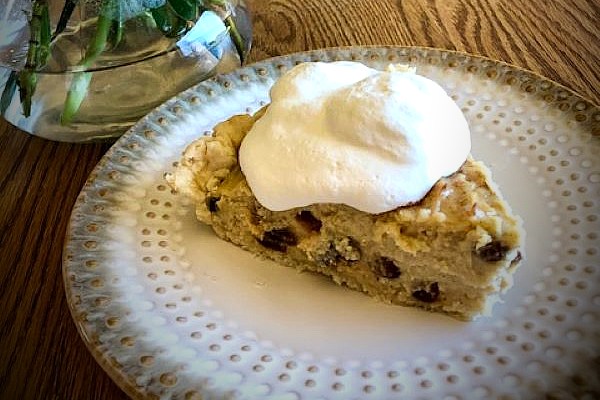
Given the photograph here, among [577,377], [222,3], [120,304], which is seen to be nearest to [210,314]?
[120,304]

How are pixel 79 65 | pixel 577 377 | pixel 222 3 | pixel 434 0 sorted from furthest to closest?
1. pixel 434 0
2. pixel 222 3
3. pixel 79 65
4. pixel 577 377

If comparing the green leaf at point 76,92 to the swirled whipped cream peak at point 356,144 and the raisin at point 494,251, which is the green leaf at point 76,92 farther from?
the raisin at point 494,251

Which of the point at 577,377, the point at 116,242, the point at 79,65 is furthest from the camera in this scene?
the point at 79,65

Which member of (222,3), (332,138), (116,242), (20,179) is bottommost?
(20,179)

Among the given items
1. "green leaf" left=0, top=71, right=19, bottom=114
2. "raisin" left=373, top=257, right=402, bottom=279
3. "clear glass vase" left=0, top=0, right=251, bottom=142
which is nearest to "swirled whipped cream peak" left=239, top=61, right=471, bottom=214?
"raisin" left=373, top=257, right=402, bottom=279

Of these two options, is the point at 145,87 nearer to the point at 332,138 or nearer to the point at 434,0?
the point at 332,138

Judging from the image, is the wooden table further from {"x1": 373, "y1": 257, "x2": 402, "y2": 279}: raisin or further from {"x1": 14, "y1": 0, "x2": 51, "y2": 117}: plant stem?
{"x1": 373, "y1": 257, "x2": 402, "y2": 279}: raisin
